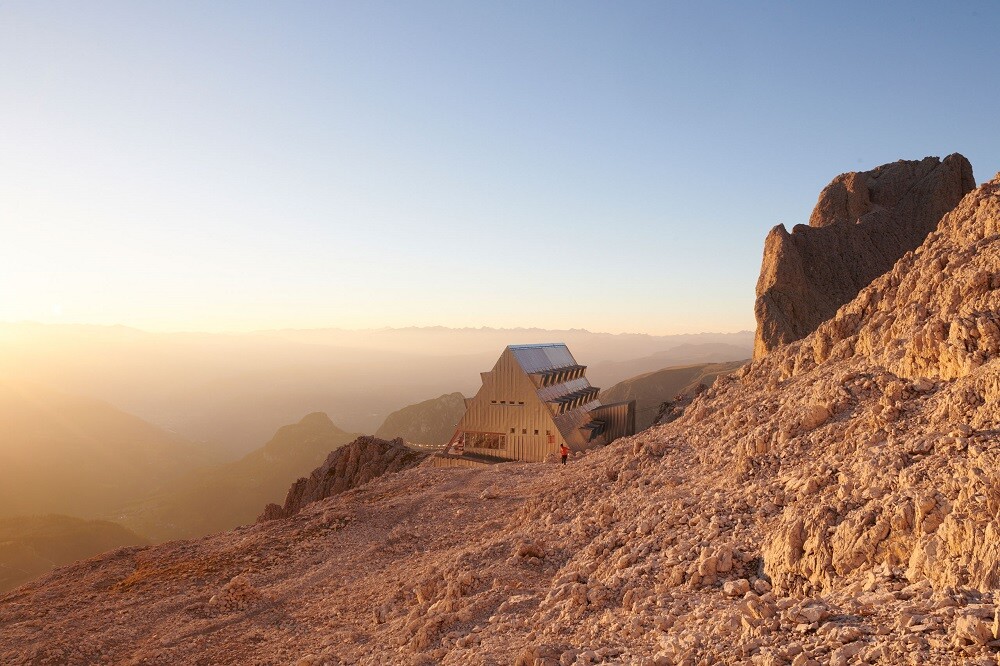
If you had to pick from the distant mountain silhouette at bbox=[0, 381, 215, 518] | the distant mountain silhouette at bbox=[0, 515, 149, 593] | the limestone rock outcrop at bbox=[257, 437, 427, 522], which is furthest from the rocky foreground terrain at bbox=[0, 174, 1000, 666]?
the distant mountain silhouette at bbox=[0, 381, 215, 518]

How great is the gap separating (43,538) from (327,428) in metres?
73.4

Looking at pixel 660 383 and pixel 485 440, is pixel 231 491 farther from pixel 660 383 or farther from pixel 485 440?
pixel 485 440

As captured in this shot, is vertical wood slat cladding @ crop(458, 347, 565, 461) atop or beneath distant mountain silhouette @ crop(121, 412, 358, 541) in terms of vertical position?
atop

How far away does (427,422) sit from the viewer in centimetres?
13300

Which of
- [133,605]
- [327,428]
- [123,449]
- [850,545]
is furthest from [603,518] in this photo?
[123,449]

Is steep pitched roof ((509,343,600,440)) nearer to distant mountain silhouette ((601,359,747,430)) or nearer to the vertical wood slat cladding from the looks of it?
the vertical wood slat cladding

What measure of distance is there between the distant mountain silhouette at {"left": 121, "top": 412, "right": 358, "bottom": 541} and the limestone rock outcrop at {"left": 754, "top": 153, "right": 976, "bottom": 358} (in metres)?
74.2

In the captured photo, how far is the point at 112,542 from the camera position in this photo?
7838 centimetres

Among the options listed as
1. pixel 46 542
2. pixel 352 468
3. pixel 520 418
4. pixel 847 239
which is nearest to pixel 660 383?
pixel 847 239

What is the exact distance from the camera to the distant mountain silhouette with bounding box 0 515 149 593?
66750mm

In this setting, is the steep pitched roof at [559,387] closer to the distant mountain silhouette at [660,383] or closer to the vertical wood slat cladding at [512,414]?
the vertical wood slat cladding at [512,414]

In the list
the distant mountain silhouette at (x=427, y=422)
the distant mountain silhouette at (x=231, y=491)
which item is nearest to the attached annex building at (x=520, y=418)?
the distant mountain silhouette at (x=231, y=491)

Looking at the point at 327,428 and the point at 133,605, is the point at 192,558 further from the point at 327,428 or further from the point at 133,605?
the point at 327,428

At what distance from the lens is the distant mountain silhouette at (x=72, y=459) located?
425 feet
